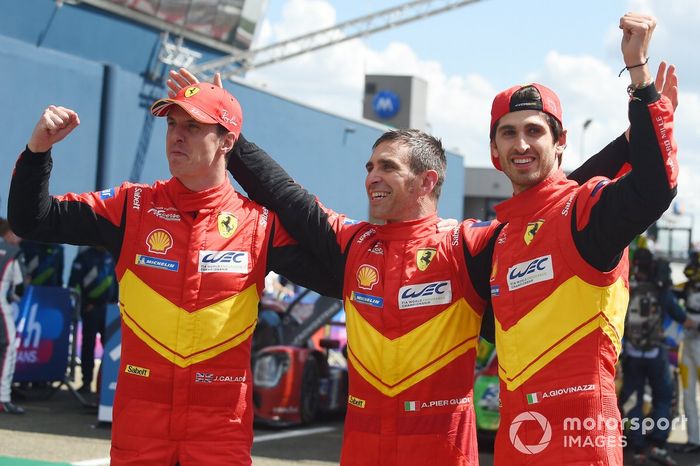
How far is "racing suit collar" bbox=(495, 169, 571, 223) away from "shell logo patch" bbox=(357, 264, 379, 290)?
0.56 m

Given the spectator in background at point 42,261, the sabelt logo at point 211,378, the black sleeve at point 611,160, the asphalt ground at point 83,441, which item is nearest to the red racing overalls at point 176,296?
the sabelt logo at point 211,378

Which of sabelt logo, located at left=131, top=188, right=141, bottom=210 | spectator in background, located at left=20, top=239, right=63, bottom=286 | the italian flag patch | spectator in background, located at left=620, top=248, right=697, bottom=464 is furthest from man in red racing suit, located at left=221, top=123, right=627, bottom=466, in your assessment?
spectator in background, located at left=20, top=239, right=63, bottom=286

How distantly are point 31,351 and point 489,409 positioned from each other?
5.16 meters

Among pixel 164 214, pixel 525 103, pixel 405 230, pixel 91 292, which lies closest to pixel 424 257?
pixel 405 230

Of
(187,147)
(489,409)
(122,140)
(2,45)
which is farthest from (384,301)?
(122,140)

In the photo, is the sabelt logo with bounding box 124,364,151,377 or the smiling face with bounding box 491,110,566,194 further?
the sabelt logo with bounding box 124,364,151,377

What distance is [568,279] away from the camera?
3270mm

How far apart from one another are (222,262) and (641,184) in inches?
63.6

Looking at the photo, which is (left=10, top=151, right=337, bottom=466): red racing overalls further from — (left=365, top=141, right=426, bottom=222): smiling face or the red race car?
the red race car

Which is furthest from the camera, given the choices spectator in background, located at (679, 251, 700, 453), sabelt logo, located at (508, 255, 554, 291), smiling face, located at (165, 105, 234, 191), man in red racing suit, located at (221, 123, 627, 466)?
spectator in background, located at (679, 251, 700, 453)

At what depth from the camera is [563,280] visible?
10.8 feet

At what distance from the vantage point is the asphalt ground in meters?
8.12

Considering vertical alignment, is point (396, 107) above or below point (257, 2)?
above

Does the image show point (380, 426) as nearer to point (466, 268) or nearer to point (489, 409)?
point (466, 268)
